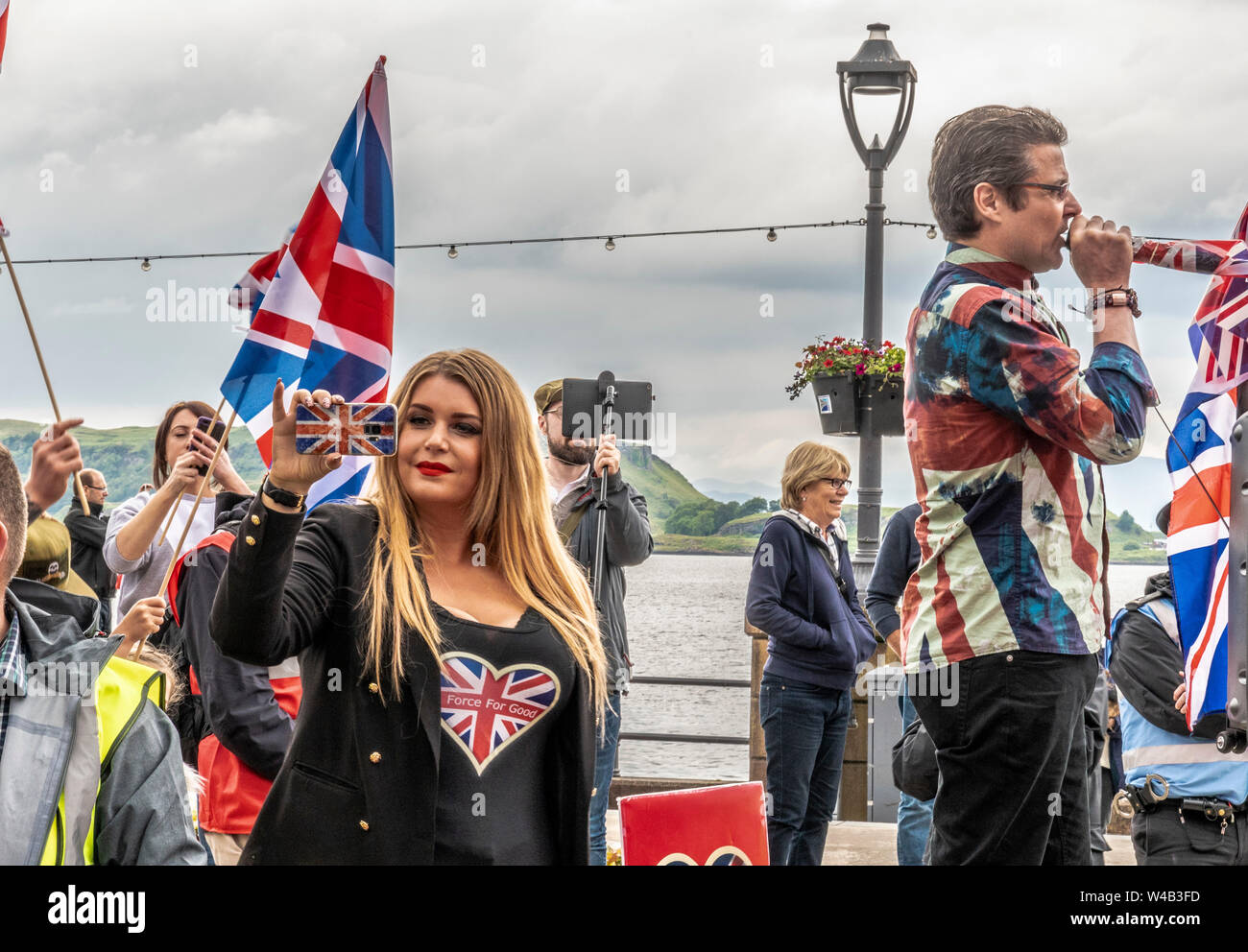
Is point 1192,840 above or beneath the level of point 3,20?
beneath

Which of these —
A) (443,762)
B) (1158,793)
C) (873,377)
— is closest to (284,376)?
(443,762)

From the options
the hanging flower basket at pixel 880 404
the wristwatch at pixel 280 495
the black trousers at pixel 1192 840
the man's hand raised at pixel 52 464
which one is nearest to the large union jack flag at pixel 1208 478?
the black trousers at pixel 1192 840

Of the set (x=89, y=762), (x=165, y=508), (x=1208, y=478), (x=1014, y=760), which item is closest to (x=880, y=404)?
(x=165, y=508)

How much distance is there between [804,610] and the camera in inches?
227

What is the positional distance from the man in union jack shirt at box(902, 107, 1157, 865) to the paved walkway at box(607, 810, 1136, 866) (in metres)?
3.56

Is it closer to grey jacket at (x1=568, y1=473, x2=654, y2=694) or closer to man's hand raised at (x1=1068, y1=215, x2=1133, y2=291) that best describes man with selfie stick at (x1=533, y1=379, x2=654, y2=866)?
grey jacket at (x1=568, y1=473, x2=654, y2=694)

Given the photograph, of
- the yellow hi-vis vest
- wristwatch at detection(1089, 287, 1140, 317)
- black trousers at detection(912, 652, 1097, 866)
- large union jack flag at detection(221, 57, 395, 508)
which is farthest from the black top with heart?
large union jack flag at detection(221, 57, 395, 508)

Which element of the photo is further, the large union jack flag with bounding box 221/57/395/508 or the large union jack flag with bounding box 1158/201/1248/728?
the large union jack flag with bounding box 221/57/395/508

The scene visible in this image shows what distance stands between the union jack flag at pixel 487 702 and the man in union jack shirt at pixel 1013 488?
2.69ft

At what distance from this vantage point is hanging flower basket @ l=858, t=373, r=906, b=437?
7582 millimetres

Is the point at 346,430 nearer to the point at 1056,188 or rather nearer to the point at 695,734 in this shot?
→ the point at 1056,188

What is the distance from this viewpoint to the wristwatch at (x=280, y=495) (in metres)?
2.27

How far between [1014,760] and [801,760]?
9.60 feet
